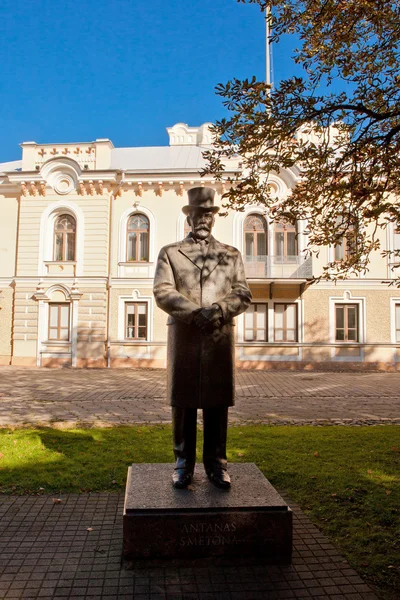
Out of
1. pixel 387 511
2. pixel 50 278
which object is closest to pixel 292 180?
pixel 50 278

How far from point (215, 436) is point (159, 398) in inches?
290

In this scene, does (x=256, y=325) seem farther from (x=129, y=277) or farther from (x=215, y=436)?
(x=215, y=436)

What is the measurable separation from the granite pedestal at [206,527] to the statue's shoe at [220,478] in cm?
21

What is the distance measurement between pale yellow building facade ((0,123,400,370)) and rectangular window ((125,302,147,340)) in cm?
4

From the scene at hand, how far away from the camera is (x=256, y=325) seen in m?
19.3

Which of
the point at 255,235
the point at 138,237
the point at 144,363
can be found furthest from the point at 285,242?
the point at 144,363

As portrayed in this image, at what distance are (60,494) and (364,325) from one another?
660 inches

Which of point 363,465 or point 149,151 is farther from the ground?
point 149,151

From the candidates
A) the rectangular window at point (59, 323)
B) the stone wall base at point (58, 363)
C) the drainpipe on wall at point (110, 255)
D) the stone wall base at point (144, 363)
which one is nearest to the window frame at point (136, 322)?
the drainpipe on wall at point (110, 255)

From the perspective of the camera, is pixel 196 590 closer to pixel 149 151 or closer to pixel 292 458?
pixel 292 458

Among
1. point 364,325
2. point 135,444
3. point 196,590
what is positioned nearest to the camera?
point 196,590

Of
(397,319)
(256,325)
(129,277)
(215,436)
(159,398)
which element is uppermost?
(129,277)

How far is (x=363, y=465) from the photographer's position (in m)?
5.30

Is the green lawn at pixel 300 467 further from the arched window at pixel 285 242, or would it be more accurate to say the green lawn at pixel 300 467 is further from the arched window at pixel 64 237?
the arched window at pixel 64 237
